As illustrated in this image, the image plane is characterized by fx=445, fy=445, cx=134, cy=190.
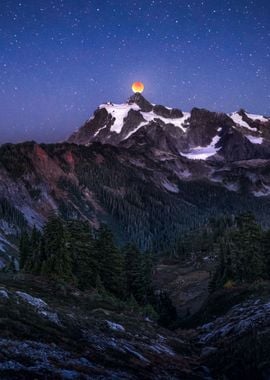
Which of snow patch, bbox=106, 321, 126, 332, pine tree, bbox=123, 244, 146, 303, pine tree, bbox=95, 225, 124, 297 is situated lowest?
pine tree, bbox=123, 244, 146, 303

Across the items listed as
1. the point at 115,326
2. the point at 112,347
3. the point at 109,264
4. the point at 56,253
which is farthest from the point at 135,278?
the point at 112,347

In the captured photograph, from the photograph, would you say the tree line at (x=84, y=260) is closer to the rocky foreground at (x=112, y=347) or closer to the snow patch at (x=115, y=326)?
the rocky foreground at (x=112, y=347)

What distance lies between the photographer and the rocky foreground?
16734mm

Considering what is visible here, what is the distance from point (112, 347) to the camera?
23062 millimetres

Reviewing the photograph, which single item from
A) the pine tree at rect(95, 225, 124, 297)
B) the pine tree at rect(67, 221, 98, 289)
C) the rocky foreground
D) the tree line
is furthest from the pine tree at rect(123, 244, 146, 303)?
the rocky foreground

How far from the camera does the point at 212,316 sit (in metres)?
44.9

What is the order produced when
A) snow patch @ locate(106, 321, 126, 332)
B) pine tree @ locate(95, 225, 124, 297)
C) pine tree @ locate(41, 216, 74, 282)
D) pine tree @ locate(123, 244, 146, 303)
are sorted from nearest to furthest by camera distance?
snow patch @ locate(106, 321, 126, 332) < pine tree @ locate(41, 216, 74, 282) < pine tree @ locate(95, 225, 124, 297) < pine tree @ locate(123, 244, 146, 303)

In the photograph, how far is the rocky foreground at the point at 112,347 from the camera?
16734 mm

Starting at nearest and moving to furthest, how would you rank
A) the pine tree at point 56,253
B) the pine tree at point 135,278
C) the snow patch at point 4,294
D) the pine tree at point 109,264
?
1. the snow patch at point 4,294
2. the pine tree at point 56,253
3. the pine tree at point 109,264
4. the pine tree at point 135,278

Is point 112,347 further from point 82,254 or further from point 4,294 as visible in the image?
point 82,254

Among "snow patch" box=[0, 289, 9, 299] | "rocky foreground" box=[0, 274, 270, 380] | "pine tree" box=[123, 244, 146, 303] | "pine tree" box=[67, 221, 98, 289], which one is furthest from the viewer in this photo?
"pine tree" box=[123, 244, 146, 303]

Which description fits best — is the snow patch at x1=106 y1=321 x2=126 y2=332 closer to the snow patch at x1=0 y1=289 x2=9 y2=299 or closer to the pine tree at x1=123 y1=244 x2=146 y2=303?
the snow patch at x1=0 y1=289 x2=9 y2=299

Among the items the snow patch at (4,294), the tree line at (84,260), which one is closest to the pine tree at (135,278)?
the tree line at (84,260)

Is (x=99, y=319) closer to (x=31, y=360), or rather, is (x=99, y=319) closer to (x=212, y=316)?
(x=31, y=360)
